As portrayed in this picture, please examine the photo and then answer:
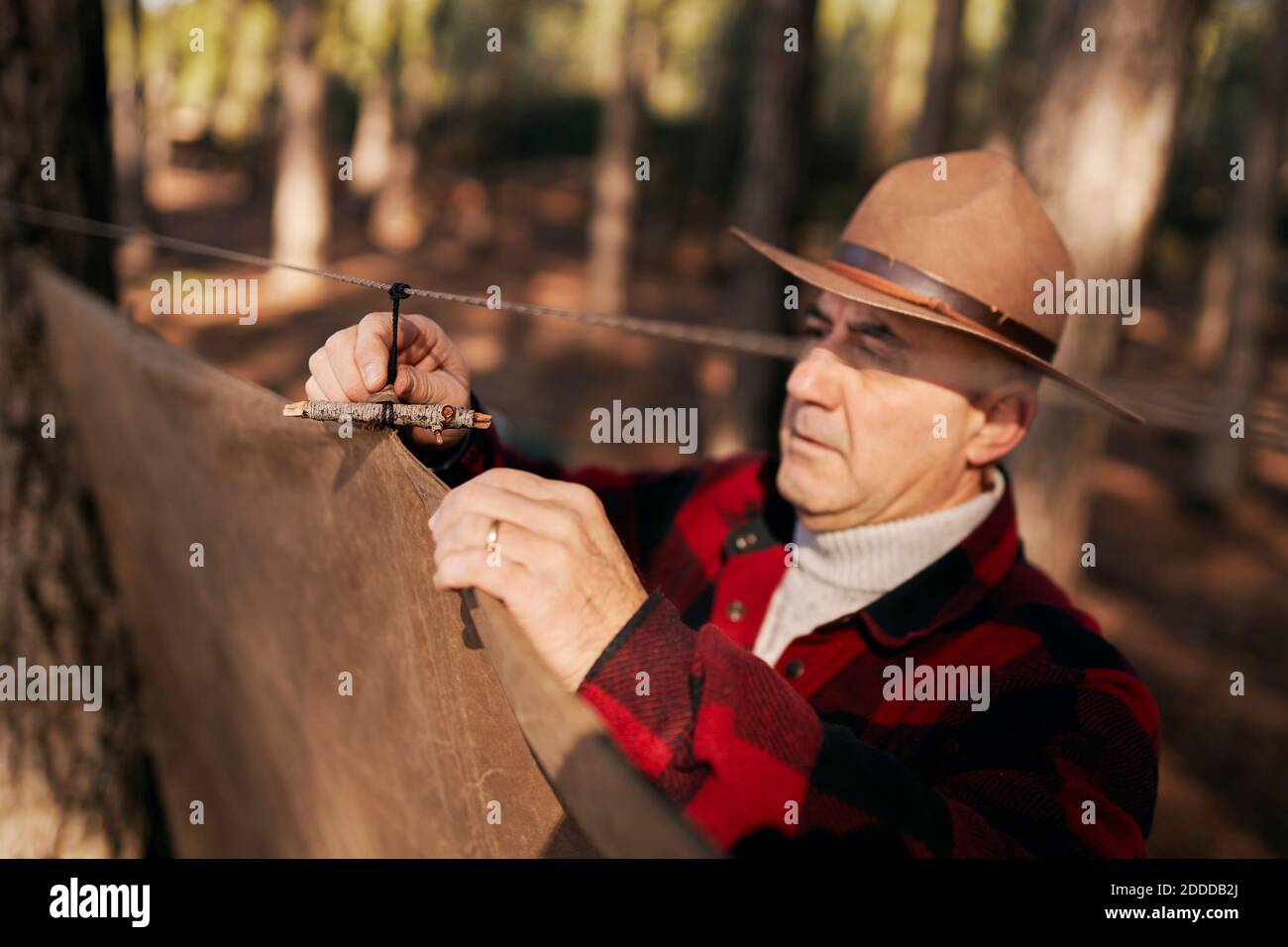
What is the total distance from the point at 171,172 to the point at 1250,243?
2939 centimetres

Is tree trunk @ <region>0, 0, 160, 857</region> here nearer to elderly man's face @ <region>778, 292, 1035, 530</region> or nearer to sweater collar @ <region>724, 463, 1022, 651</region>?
elderly man's face @ <region>778, 292, 1035, 530</region>

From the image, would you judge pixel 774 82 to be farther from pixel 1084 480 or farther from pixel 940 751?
pixel 940 751

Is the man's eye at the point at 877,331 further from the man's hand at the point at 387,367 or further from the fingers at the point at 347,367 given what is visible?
the fingers at the point at 347,367

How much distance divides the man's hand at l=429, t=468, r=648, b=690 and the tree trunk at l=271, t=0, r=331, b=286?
14.2 metres

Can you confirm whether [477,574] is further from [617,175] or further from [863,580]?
[617,175]

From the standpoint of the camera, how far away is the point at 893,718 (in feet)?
6.11

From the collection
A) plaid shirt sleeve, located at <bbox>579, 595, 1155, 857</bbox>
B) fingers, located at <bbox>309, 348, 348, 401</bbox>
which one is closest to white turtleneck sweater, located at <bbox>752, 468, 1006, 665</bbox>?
plaid shirt sleeve, located at <bbox>579, 595, 1155, 857</bbox>

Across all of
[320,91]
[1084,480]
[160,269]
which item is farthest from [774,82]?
[160,269]

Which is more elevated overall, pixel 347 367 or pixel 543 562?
pixel 347 367

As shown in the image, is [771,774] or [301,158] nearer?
[771,774]

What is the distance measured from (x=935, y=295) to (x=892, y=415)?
11.0 inches

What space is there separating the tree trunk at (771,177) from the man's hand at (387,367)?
5756 mm

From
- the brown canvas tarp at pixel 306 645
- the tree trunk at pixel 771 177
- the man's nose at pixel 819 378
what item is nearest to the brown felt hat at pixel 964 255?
the man's nose at pixel 819 378

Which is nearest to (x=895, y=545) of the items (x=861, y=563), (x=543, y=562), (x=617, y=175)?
(x=861, y=563)
